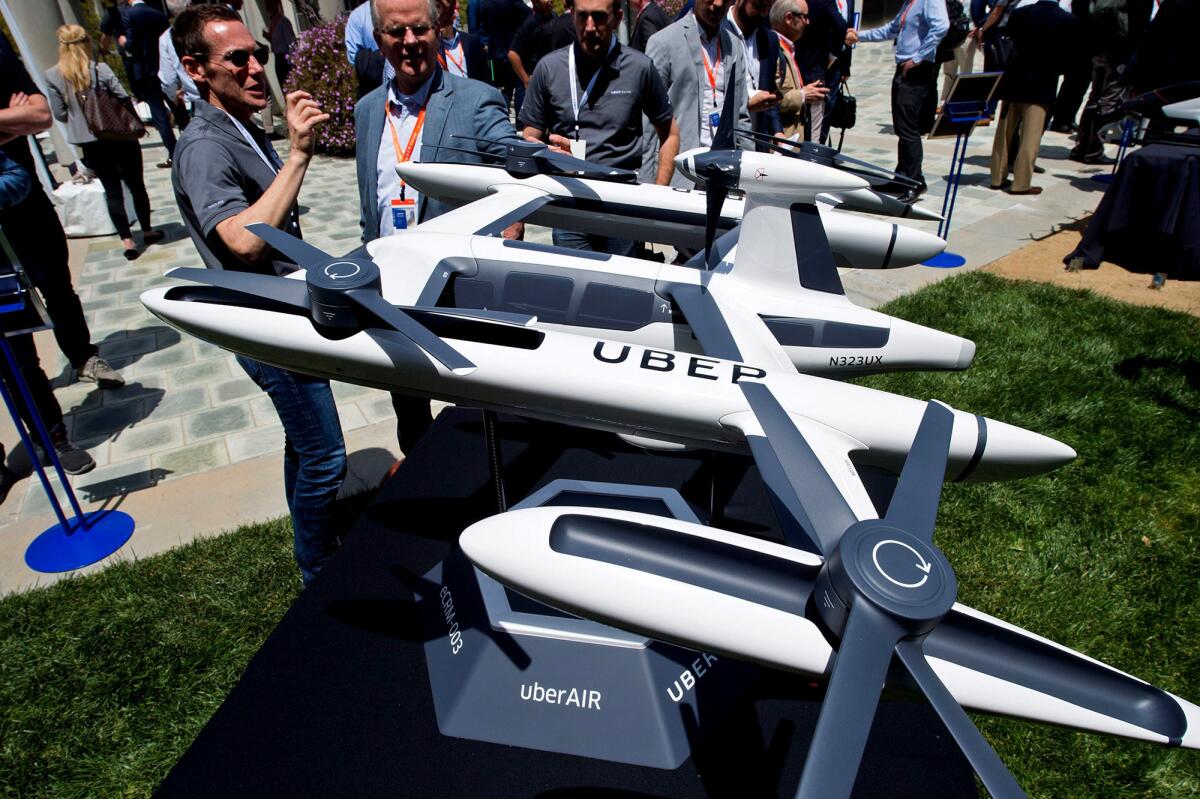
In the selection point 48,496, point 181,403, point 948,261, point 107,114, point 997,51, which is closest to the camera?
point 48,496

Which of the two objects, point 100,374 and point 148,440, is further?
point 100,374

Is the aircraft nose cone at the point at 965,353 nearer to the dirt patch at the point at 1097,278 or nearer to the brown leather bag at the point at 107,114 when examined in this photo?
the dirt patch at the point at 1097,278

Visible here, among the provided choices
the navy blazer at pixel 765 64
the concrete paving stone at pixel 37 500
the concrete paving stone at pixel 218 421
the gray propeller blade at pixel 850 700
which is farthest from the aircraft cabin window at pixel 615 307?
the concrete paving stone at pixel 37 500

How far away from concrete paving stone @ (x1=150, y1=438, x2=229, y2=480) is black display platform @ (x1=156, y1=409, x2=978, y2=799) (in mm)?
3324

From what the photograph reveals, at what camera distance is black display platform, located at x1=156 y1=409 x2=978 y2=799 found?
2.84 metres

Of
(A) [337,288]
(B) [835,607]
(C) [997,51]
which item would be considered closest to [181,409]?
(A) [337,288]

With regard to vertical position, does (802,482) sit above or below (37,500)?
above

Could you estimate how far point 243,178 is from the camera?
3.68 m

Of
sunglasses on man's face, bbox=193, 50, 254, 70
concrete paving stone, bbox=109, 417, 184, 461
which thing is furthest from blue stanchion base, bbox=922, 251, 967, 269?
concrete paving stone, bbox=109, 417, 184, 461

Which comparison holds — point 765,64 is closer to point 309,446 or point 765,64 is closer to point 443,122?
point 443,122

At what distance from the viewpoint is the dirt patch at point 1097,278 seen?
30.8 feet

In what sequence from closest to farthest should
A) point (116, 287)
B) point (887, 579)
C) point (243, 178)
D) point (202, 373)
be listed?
point (887, 579) < point (243, 178) < point (202, 373) < point (116, 287)

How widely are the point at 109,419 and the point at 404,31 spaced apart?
5.58 meters

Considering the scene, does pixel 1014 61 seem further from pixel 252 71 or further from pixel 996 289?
pixel 252 71
